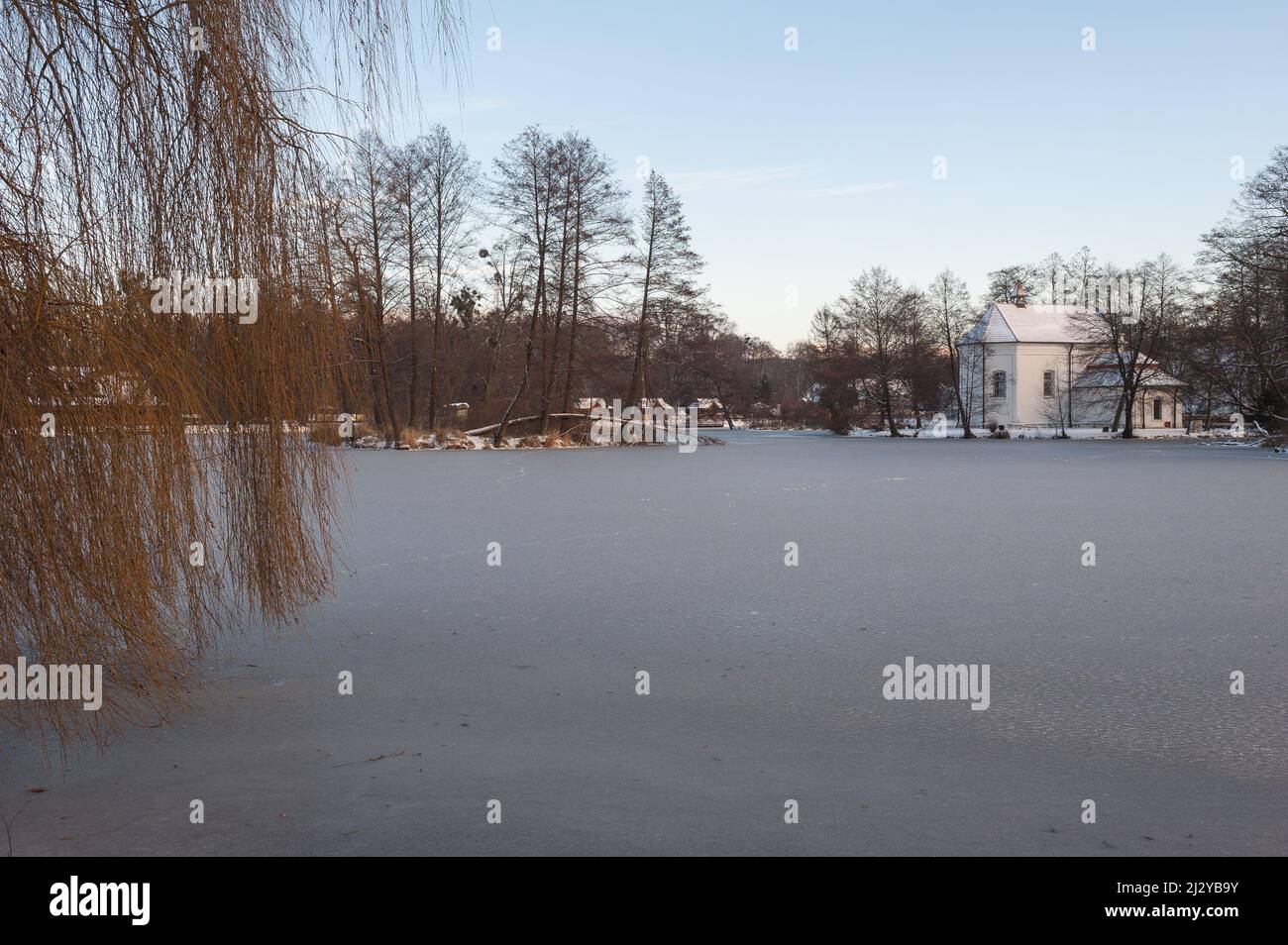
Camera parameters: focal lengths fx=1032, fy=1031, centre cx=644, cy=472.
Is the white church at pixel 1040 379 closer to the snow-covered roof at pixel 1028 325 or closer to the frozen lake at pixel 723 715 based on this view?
the snow-covered roof at pixel 1028 325

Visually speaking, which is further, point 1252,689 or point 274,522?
point 1252,689

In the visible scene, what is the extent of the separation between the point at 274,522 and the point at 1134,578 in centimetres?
780

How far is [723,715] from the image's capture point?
5.39 m

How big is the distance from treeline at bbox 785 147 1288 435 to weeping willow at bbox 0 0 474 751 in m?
42.6

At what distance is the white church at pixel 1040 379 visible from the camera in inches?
2625

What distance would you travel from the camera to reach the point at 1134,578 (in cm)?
961

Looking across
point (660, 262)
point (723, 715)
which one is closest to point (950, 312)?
point (660, 262)

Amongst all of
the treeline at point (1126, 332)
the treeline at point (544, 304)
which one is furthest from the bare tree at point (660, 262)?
the treeline at point (1126, 332)

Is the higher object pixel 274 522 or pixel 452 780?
pixel 274 522

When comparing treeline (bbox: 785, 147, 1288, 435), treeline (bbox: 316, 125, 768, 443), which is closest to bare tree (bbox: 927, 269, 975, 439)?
treeline (bbox: 785, 147, 1288, 435)

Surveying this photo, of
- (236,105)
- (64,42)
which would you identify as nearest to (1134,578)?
(236,105)

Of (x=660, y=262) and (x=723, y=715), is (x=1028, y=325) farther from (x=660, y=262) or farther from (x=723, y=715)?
(x=723, y=715)
